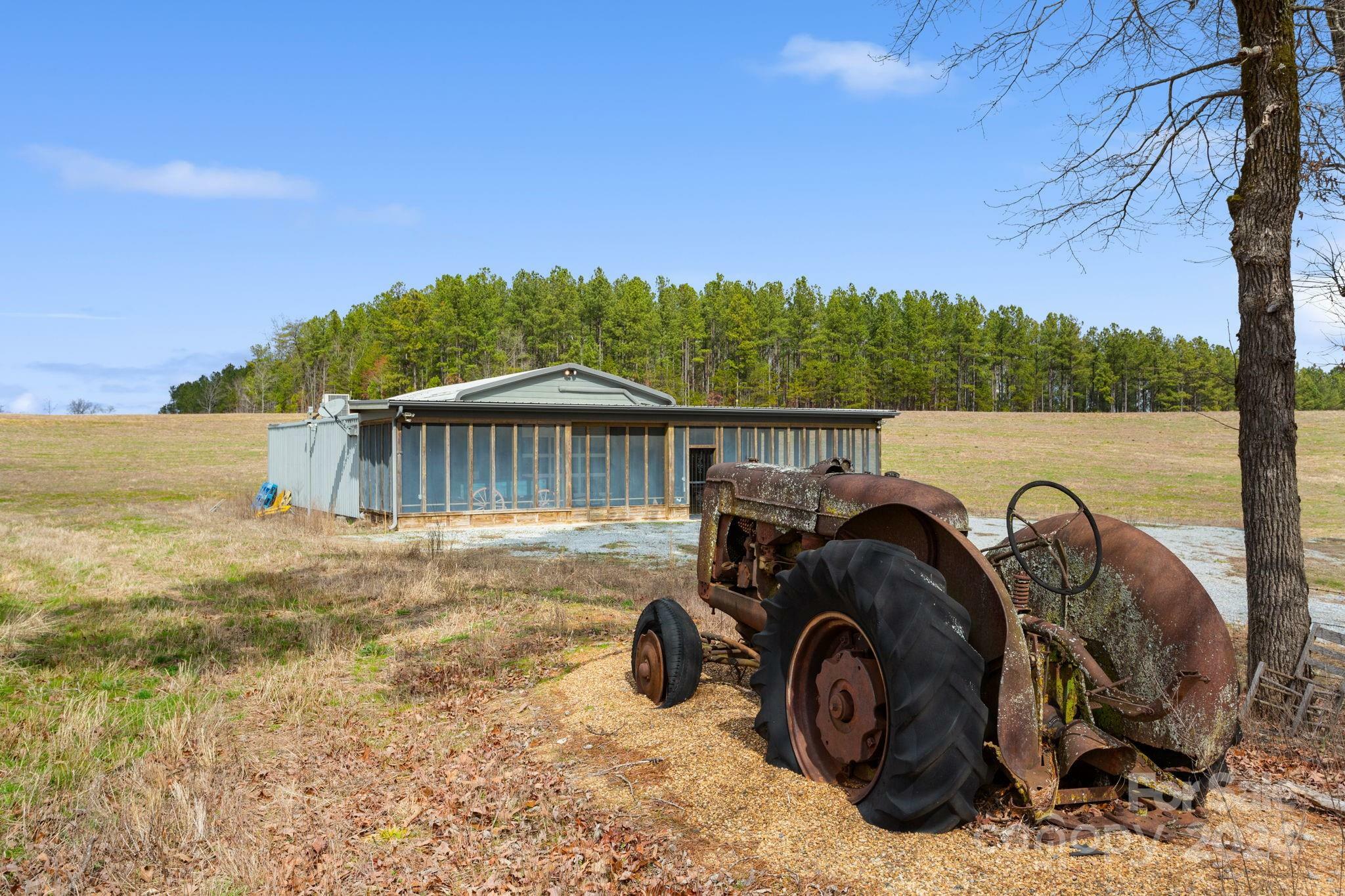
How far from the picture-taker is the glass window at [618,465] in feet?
75.2

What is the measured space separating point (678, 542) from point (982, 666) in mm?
14498

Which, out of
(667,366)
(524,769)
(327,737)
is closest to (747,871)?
(524,769)

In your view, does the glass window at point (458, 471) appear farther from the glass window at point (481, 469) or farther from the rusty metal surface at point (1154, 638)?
the rusty metal surface at point (1154, 638)

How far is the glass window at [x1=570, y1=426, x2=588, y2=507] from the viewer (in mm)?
22406

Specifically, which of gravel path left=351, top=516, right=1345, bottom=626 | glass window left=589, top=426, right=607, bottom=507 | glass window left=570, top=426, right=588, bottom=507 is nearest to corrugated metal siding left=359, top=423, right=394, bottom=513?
gravel path left=351, top=516, right=1345, bottom=626

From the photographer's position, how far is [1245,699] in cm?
532

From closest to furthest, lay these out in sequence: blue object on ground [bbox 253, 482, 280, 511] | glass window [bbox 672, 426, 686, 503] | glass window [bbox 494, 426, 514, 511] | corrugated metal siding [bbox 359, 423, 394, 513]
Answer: corrugated metal siding [bbox 359, 423, 394, 513] < glass window [bbox 494, 426, 514, 511] < glass window [bbox 672, 426, 686, 503] < blue object on ground [bbox 253, 482, 280, 511]

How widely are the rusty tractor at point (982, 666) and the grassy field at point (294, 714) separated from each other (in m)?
0.85

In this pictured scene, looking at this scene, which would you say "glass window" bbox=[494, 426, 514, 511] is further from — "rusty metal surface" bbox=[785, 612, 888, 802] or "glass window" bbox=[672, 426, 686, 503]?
"rusty metal surface" bbox=[785, 612, 888, 802]

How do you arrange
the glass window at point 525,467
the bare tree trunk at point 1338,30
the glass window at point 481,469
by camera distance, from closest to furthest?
the bare tree trunk at point 1338,30
the glass window at point 481,469
the glass window at point 525,467

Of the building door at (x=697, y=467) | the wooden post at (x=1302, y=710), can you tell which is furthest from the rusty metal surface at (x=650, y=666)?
the building door at (x=697, y=467)

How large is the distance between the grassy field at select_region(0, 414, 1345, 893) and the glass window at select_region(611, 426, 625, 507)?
26.5ft

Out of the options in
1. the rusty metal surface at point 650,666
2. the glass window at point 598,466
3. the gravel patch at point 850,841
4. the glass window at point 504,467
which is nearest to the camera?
the gravel patch at point 850,841

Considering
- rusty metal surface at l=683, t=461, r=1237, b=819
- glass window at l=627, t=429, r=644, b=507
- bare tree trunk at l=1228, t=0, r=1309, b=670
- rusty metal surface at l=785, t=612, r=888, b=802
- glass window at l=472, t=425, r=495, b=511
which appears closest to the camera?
rusty metal surface at l=683, t=461, r=1237, b=819
